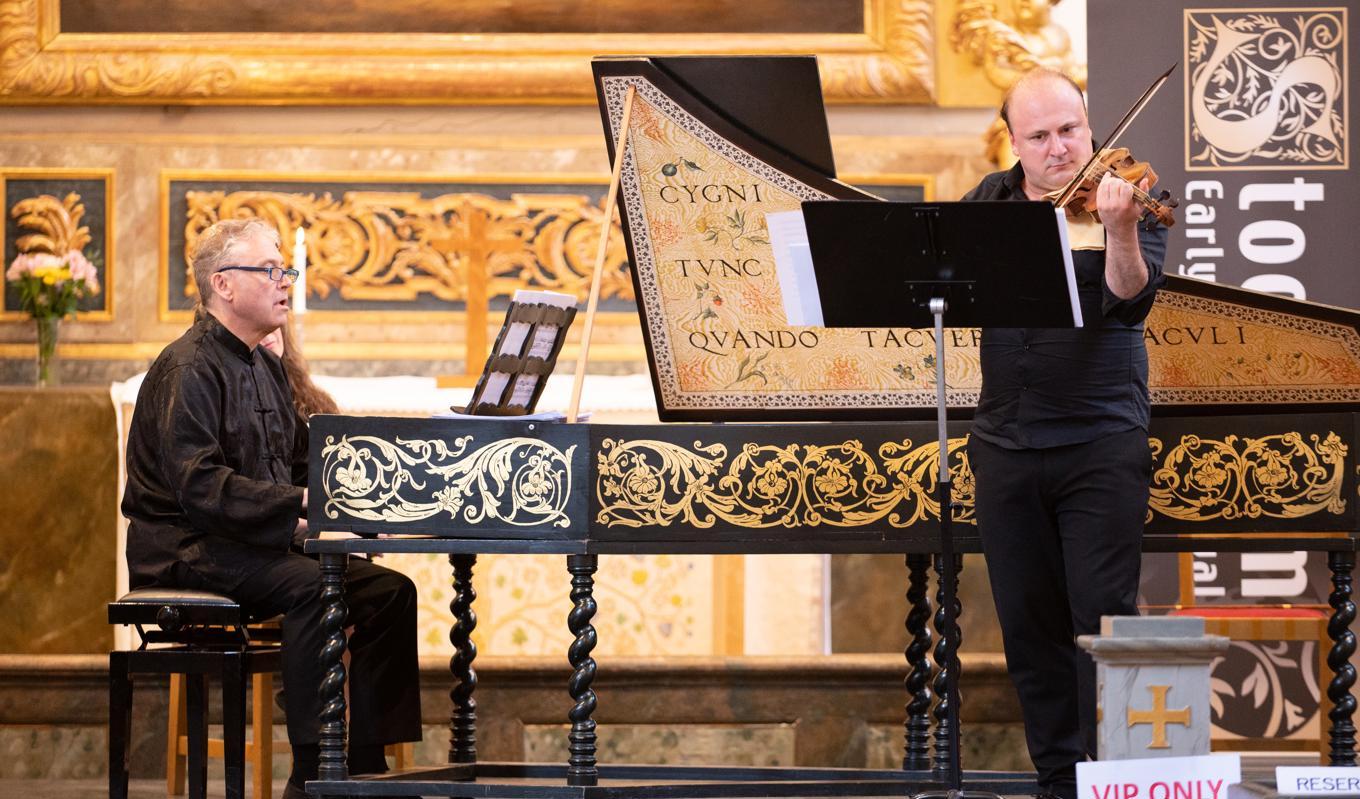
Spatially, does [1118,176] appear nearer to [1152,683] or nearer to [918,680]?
[1152,683]

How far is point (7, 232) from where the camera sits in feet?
20.6

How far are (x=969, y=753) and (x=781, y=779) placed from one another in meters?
0.99

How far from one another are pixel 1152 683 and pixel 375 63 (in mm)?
4229

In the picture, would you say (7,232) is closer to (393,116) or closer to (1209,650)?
(393,116)

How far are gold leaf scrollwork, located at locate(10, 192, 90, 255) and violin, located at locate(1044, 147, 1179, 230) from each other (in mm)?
4104

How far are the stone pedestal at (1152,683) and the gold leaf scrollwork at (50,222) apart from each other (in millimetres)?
4506

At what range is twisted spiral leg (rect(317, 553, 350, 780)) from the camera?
3564 millimetres

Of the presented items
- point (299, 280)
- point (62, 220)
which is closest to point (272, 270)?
point (299, 280)

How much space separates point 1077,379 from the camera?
3324mm

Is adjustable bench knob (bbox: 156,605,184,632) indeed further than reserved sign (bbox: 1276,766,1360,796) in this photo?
Yes

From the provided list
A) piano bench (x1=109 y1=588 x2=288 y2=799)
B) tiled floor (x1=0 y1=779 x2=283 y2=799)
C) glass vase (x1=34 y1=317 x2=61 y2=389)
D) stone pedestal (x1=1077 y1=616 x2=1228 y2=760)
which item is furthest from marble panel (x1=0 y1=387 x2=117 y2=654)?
stone pedestal (x1=1077 y1=616 x2=1228 y2=760)

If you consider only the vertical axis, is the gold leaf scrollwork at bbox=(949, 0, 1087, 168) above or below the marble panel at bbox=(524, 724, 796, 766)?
above

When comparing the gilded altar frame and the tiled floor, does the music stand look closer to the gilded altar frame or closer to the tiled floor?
the tiled floor

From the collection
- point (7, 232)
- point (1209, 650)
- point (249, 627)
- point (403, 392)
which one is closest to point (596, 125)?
point (403, 392)
